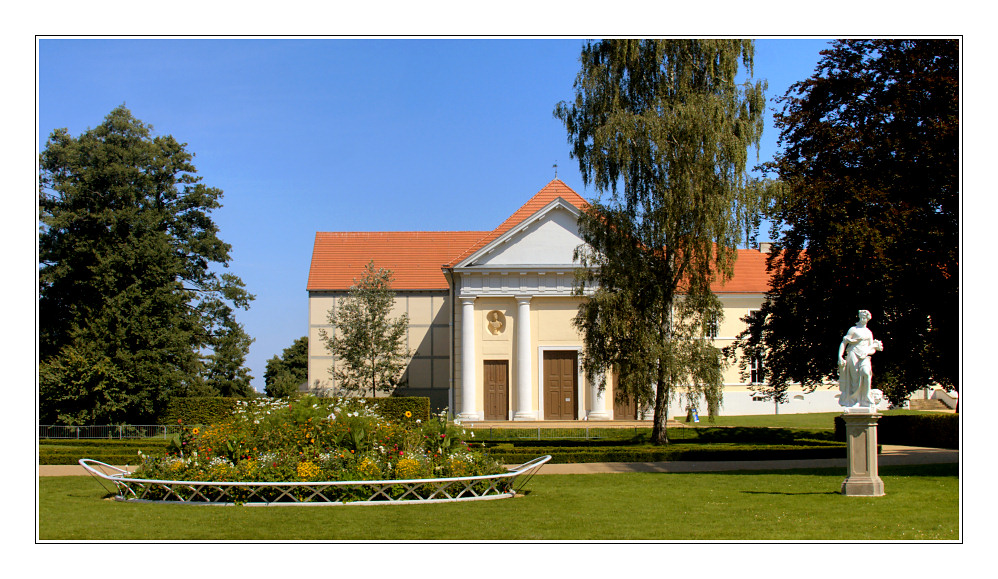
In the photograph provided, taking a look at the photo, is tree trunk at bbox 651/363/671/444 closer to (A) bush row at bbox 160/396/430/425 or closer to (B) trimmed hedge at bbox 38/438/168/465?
(A) bush row at bbox 160/396/430/425

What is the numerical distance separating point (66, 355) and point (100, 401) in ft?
7.02

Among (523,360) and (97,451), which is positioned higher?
(523,360)

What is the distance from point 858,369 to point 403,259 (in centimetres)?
3584

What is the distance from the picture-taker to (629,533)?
1053cm

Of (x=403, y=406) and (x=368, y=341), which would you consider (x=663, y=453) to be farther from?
(x=368, y=341)

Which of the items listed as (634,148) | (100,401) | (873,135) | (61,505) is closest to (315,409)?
(61,505)

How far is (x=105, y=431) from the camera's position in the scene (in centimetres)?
3053

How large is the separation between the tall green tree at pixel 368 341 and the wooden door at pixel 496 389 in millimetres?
4922

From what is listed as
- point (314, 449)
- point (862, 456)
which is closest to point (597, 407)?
point (862, 456)

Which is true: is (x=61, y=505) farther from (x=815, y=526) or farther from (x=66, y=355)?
(x=66, y=355)

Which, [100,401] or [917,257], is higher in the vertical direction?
[917,257]

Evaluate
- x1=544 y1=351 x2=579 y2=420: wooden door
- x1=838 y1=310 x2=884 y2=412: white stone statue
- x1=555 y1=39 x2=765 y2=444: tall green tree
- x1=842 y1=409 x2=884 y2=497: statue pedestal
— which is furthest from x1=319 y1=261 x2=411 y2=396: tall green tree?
x1=842 y1=409 x2=884 y2=497: statue pedestal

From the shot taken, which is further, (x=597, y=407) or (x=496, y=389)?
(x=496, y=389)

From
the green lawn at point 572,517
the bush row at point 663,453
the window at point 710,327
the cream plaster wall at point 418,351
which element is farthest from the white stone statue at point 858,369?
the cream plaster wall at point 418,351
